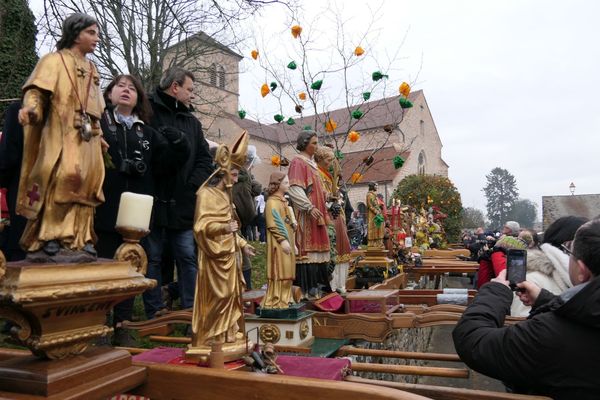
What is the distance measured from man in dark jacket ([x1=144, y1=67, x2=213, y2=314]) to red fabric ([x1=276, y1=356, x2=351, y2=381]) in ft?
6.28

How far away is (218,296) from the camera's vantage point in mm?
2143

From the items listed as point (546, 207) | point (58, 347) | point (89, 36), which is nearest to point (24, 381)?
point (58, 347)

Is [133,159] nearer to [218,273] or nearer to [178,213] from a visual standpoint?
[178,213]

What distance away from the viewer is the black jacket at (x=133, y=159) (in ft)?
10.8

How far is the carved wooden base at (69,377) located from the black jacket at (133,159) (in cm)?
184

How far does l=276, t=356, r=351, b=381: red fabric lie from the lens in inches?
77.7

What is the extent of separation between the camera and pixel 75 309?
1.44m

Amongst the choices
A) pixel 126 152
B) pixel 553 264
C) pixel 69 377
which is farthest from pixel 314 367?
pixel 126 152

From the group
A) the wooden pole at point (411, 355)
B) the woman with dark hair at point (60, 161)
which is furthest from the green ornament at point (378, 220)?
the woman with dark hair at point (60, 161)

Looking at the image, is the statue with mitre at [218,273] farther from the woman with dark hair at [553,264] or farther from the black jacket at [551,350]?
the woman with dark hair at [553,264]

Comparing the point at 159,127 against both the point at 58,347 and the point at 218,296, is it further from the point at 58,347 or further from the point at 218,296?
the point at 58,347

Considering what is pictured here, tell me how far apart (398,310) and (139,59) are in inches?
394

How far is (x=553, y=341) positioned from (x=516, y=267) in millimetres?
573

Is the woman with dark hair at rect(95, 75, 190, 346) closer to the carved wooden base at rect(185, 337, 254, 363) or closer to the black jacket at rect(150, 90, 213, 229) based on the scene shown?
the black jacket at rect(150, 90, 213, 229)
